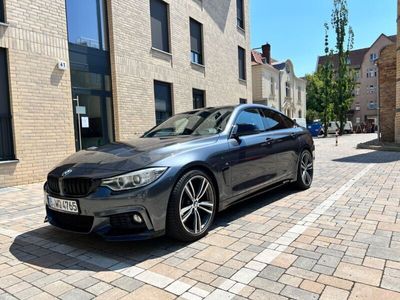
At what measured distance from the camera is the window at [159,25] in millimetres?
12316

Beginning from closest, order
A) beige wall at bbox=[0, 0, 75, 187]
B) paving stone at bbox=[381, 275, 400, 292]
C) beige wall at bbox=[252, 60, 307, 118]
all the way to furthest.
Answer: paving stone at bbox=[381, 275, 400, 292], beige wall at bbox=[0, 0, 75, 187], beige wall at bbox=[252, 60, 307, 118]

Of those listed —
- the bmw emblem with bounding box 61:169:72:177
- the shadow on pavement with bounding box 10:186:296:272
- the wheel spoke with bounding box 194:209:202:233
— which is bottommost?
the shadow on pavement with bounding box 10:186:296:272

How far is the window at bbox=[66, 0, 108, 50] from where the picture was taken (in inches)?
367

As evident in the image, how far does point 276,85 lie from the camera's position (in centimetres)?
3153

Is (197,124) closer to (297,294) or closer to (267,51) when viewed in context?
(297,294)

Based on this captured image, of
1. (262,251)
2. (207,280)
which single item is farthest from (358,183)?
(207,280)

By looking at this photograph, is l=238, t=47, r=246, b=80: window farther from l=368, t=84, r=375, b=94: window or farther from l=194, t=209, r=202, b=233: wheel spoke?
l=368, t=84, r=375, b=94: window

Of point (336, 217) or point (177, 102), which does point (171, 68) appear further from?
point (336, 217)

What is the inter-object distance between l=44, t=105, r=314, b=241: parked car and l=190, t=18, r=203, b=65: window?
10.8 metres

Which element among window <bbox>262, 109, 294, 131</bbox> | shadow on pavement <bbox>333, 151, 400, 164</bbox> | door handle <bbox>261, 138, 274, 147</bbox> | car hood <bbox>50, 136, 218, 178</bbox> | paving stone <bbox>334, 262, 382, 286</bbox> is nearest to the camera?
paving stone <bbox>334, 262, 382, 286</bbox>

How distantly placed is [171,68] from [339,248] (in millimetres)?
10850

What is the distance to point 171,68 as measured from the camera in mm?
13016

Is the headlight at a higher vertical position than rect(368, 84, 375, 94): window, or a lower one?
lower

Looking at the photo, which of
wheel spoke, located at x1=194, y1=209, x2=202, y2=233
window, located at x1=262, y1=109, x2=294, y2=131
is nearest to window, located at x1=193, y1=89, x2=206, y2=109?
window, located at x1=262, y1=109, x2=294, y2=131
